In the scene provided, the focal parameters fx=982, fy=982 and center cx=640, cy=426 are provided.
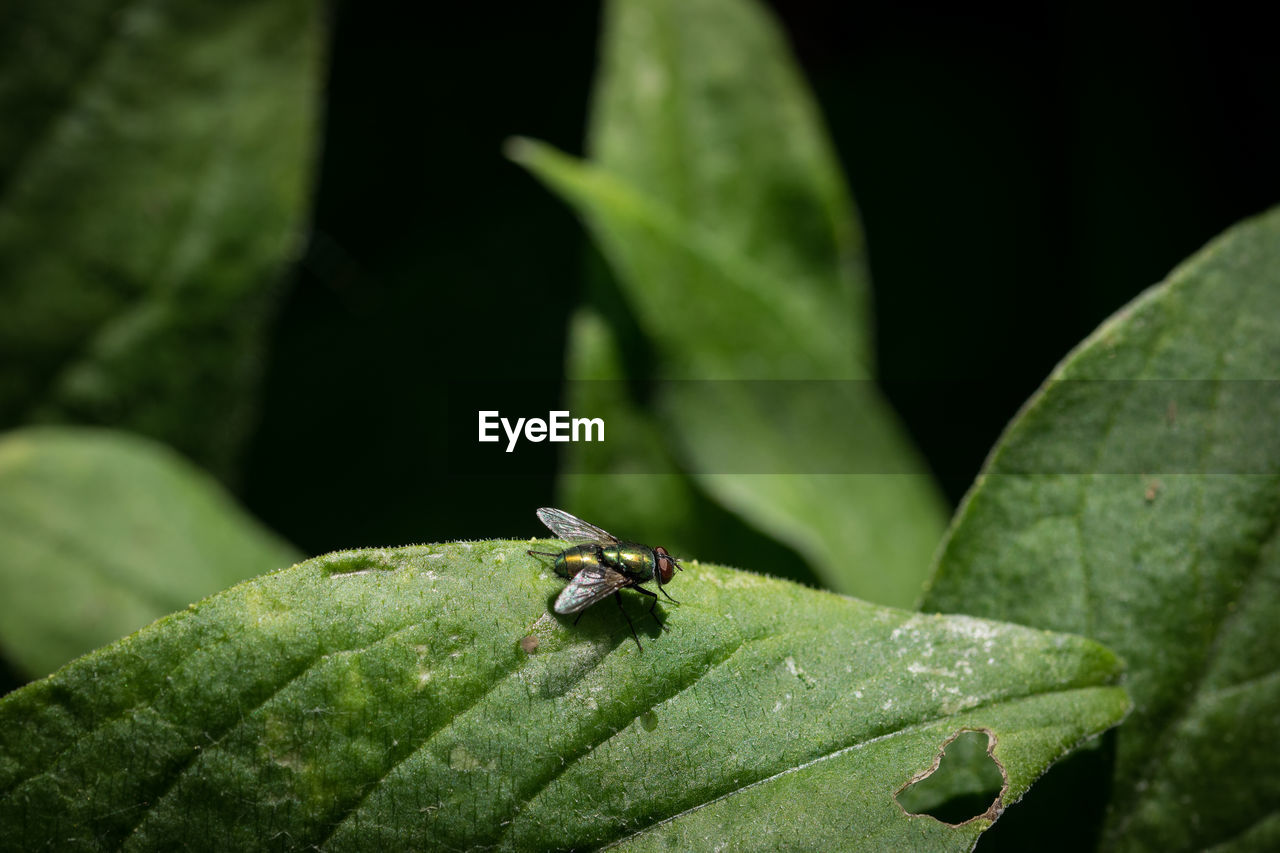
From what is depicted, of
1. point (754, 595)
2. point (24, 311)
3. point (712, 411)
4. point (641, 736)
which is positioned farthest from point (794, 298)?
point (24, 311)

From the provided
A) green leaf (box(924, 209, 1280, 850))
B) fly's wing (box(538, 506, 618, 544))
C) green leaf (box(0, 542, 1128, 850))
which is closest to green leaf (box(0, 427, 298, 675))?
fly's wing (box(538, 506, 618, 544))

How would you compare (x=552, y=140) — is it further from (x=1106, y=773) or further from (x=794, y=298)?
(x=1106, y=773)

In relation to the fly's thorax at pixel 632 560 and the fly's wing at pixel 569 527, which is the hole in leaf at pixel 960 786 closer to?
the fly's thorax at pixel 632 560

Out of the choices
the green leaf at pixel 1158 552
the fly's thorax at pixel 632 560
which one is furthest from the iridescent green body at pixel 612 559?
the green leaf at pixel 1158 552

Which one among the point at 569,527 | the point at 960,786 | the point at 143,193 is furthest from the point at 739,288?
the point at 143,193

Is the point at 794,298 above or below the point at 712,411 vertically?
above

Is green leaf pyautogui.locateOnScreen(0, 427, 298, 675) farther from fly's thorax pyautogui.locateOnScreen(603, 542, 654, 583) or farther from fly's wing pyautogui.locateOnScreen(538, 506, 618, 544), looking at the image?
fly's thorax pyautogui.locateOnScreen(603, 542, 654, 583)
